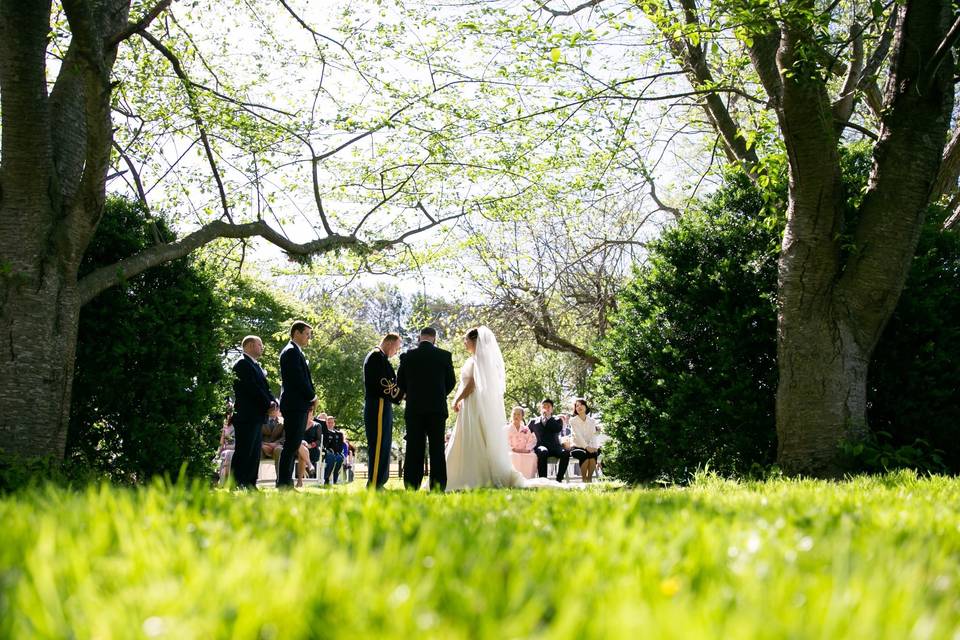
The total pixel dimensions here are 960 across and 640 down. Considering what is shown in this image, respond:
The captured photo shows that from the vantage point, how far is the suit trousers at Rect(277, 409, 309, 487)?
38.6ft

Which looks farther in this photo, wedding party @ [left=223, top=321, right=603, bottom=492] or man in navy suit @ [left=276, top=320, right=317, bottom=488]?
man in navy suit @ [left=276, top=320, right=317, bottom=488]

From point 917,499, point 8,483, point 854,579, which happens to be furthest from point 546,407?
point 854,579

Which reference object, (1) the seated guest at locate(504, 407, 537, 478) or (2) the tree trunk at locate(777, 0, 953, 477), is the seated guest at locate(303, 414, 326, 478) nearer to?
(1) the seated guest at locate(504, 407, 537, 478)

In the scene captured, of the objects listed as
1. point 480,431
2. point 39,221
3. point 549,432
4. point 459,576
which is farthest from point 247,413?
point 459,576

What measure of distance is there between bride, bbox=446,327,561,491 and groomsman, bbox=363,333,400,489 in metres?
1.61

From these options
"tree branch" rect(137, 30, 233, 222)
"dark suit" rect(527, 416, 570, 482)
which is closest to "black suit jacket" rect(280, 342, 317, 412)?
"tree branch" rect(137, 30, 233, 222)

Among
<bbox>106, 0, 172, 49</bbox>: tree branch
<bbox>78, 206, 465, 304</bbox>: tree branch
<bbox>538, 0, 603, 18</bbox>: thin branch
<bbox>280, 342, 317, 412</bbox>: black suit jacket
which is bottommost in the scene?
<bbox>280, 342, 317, 412</bbox>: black suit jacket

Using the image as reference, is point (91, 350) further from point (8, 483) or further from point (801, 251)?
point (801, 251)

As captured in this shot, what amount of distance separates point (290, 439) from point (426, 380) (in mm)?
2282

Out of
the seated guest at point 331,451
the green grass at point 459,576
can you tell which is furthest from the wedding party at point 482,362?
the seated guest at point 331,451

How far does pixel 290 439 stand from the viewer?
1184 cm

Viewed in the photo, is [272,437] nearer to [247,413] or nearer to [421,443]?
[247,413]

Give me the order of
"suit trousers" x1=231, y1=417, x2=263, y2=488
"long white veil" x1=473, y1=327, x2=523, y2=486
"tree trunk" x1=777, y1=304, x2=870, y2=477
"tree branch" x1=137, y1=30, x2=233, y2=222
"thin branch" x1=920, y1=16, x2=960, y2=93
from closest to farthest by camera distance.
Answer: "thin branch" x1=920, y1=16, x2=960, y2=93 < "tree trunk" x1=777, y1=304, x2=870, y2=477 < "tree branch" x1=137, y1=30, x2=233, y2=222 < "suit trousers" x1=231, y1=417, x2=263, y2=488 < "long white veil" x1=473, y1=327, x2=523, y2=486

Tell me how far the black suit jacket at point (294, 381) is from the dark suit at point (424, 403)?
155 cm
